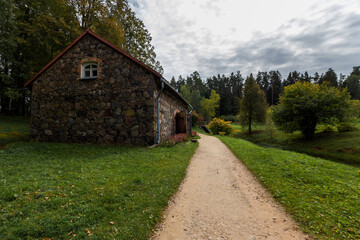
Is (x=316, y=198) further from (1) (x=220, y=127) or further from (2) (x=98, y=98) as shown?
(1) (x=220, y=127)

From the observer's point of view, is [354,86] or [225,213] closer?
[225,213]

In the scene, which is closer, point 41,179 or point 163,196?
point 163,196

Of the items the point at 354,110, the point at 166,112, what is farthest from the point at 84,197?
the point at 354,110

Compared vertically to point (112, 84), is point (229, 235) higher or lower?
lower

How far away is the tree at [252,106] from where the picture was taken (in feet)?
82.9

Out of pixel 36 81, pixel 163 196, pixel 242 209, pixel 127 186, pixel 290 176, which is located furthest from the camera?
pixel 36 81

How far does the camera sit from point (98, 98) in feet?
30.0

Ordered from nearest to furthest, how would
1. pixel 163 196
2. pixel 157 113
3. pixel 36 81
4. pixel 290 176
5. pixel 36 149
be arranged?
pixel 163 196, pixel 290 176, pixel 36 149, pixel 157 113, pixel 36 81

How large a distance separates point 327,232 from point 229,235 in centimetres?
159

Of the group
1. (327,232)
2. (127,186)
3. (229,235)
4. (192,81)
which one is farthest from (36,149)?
(192,81)

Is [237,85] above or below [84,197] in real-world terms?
above

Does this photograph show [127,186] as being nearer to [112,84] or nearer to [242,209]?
[242,209]

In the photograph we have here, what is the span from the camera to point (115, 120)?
889 centimetres

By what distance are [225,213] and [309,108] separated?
17627mm
